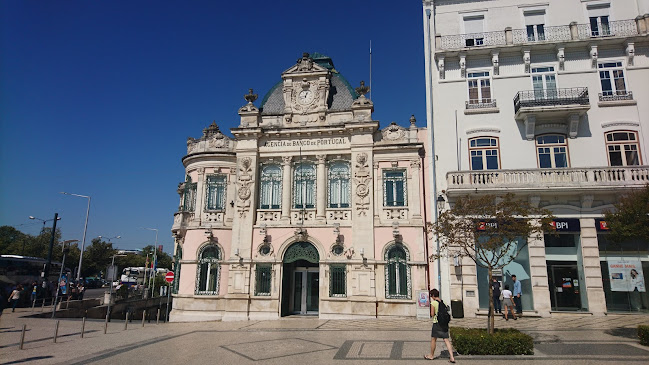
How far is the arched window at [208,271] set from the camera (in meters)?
24.6

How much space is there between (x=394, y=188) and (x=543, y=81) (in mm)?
10042

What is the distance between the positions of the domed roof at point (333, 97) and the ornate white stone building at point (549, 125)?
516cm

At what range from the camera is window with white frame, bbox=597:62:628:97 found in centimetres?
2181

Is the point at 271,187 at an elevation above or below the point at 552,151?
below

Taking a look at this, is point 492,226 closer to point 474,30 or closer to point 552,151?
point 552,151

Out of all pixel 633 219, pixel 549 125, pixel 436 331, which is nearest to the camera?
pixel 436 331

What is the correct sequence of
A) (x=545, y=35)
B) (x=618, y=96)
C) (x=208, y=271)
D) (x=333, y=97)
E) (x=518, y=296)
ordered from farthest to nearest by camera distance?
(x=333, y=97), (x=208, y=271), (x=545, y=35), (x=618, y=96), (x=518, y=296)

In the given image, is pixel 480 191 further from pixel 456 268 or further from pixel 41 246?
pixel 41 246

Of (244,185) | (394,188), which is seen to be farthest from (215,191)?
(394,188)

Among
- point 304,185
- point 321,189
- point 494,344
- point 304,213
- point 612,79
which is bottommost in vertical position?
point 494,344

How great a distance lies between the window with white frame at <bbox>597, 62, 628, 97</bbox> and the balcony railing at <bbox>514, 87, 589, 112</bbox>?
1.47 metres

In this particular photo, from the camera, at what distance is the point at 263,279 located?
78.5 ft

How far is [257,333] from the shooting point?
17.3 meters

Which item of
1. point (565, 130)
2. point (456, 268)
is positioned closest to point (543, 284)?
point (456, 268)
